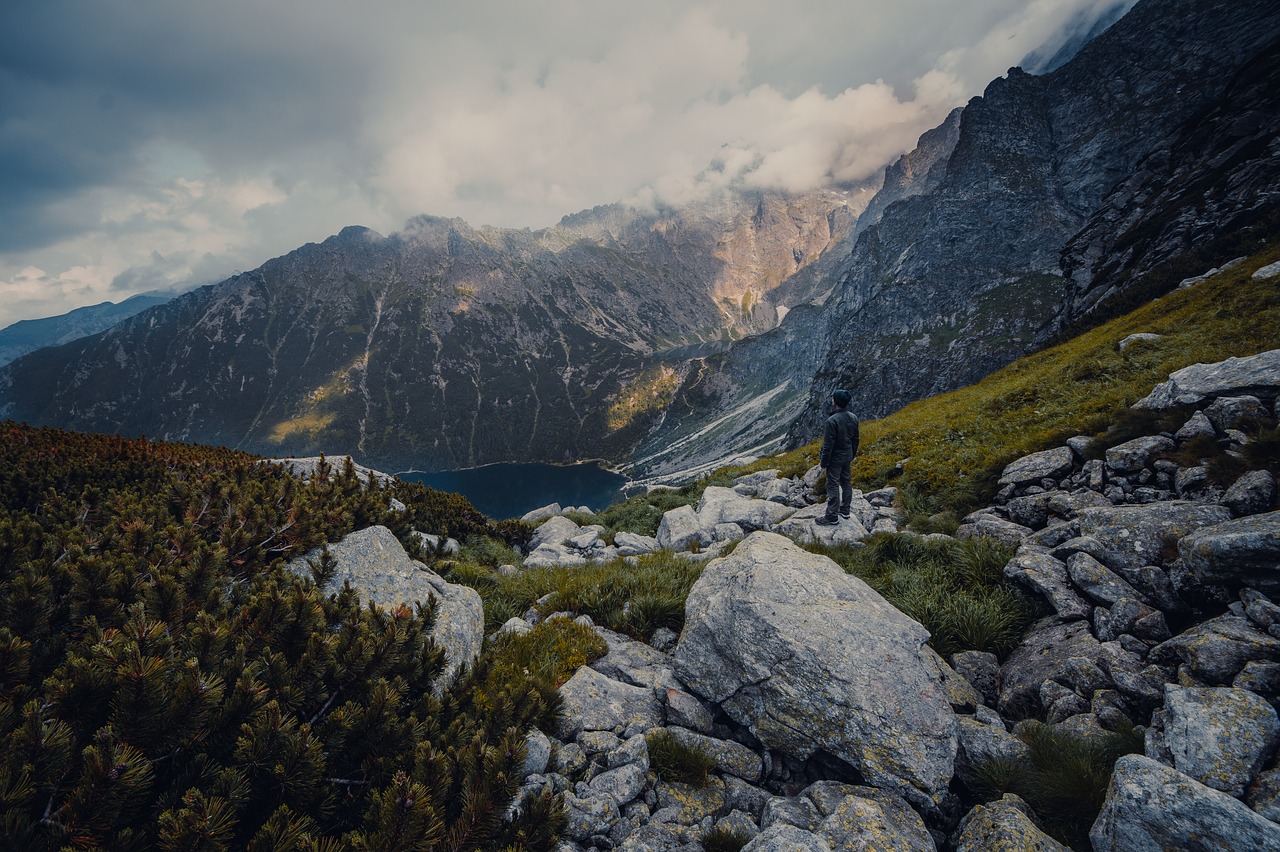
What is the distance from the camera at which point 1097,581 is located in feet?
20.5

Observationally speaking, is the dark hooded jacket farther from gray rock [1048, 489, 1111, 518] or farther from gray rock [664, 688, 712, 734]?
gray rock [664, 688, 712, 734]

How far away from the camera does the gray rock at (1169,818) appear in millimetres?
3064

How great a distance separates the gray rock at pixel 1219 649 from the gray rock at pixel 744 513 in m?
9.73

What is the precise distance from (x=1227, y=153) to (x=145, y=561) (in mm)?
89022

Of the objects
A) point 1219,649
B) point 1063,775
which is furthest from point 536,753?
point 1219,649

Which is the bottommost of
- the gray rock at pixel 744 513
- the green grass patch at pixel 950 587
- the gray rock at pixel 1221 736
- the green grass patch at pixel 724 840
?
the gray rock at pixel 744 513

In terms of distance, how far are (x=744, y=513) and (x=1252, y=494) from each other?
10654 mm

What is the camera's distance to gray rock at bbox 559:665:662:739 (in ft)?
18.2

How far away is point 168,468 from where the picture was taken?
12.0 metres

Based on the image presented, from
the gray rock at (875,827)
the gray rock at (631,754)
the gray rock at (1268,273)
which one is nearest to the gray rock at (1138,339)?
the gray rock at (1268,273)

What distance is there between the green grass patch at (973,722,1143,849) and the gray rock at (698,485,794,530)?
33.1ft

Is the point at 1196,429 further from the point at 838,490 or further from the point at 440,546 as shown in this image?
the point at 440,546

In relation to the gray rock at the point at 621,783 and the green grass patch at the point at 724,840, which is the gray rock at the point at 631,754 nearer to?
the gray rock at the point at 621,783

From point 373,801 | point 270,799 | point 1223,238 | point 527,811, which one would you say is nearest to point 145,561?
point 270,799
